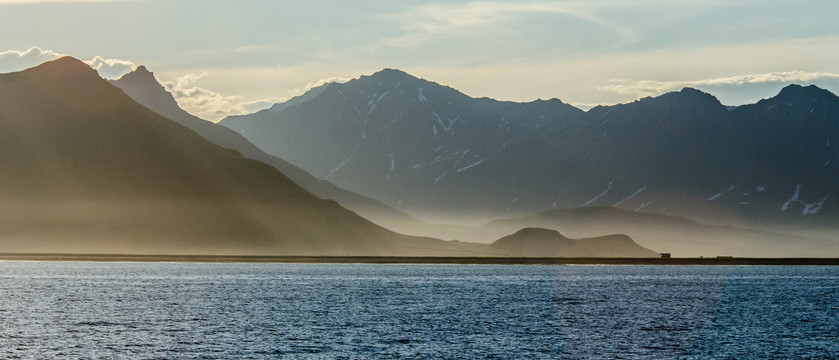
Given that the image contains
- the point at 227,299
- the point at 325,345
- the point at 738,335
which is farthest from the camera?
the point at 227,299

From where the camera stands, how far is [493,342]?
102625 millimetres

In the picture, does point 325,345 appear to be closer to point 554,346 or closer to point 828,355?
point 554,346

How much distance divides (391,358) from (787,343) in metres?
39.3

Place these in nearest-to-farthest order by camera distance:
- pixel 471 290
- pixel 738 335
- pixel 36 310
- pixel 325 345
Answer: pixel 325 345
pixel 738 335
pixel 36 310
pixel 471 290

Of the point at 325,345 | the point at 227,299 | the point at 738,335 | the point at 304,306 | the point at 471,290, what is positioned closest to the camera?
the point at 325,345

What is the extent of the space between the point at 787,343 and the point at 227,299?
3285 inches

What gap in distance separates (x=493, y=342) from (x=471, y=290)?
94.0 meters

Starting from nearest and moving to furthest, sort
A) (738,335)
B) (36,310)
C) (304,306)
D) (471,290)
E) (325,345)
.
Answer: (325,345) < (738,335) < (36,310) < (304,306) < (471,290)

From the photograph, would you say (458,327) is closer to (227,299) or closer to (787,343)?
(787,343)

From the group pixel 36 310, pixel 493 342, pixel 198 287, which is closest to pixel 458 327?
pixel 493 342

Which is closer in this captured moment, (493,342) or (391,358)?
(391,358)

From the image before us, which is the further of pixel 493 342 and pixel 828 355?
pixel 493 342

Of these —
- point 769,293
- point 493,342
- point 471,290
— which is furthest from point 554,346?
point 769,293

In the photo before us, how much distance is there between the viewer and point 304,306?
480ft
